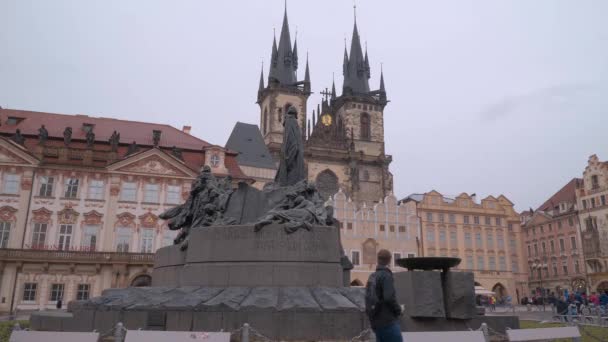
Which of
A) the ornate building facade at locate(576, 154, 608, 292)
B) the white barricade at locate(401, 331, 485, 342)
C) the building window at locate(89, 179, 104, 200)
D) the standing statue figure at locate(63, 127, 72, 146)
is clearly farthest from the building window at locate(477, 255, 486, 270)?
the white barricade at locate(401, 331, 485, 342)

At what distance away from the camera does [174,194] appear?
1373 inches

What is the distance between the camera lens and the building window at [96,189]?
33.6 metres

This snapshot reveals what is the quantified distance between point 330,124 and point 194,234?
2271 inches

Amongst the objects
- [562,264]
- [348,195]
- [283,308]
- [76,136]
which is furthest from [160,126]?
[562,264]

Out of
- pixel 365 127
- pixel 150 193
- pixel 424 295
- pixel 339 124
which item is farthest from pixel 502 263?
pixel 424 295

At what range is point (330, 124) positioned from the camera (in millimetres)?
67438

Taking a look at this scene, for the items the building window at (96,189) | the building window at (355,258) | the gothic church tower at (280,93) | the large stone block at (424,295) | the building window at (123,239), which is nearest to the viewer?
the large stone block at (424,295)

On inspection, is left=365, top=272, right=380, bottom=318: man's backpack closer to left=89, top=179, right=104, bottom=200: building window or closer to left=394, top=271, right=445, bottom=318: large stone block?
left=394, top=271, right=445, bottom=318: large stone block

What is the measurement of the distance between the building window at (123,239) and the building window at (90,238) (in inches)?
54.4

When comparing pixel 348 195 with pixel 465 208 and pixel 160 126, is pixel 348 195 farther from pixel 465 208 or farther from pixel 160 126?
pixel 160 126

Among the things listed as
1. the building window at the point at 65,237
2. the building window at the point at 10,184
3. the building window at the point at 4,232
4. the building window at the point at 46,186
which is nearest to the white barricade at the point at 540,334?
the building window at the point at 65,237

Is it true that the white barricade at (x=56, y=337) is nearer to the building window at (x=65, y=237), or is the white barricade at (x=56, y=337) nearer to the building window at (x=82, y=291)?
the building window at (x=82, y=291)

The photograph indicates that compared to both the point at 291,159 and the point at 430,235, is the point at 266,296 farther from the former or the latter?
the point at 430,235

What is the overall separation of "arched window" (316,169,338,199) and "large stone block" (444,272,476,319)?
5090 cm
